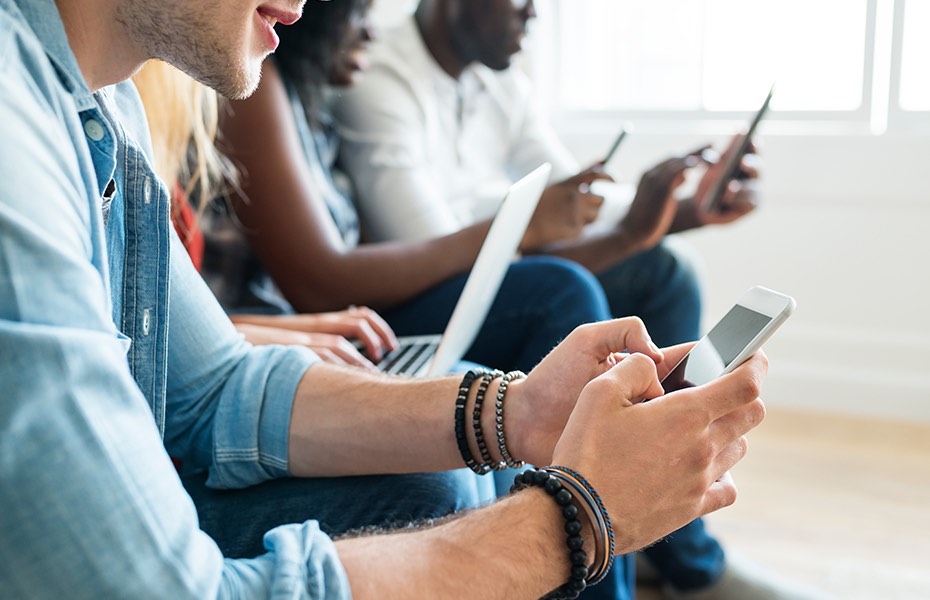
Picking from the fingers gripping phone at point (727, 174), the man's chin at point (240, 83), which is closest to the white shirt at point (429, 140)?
the fingers gripping phone at point (727, 174)

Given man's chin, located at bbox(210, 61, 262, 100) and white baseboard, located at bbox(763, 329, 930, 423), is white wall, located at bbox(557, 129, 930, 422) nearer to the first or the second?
white baseboard, located at bbox(763, 329, 930, 423)

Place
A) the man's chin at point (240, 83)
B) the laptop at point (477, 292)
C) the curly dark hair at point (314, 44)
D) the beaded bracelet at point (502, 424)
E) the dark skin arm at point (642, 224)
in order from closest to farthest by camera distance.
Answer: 1. the man's chin at point (240, 83)
2. the beaded bracelet at point (502, 424)
3. the laptop at point (477, 292)
4. the curly dark hair at point (314, 44)
5. the dark skin arm at point (642, 224)

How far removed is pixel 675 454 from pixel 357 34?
1.03 m

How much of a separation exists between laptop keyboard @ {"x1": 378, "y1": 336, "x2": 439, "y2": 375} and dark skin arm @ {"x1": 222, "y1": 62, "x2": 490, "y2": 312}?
0.37ft

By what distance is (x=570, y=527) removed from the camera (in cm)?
63

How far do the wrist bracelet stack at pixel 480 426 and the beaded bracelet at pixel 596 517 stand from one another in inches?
7.0

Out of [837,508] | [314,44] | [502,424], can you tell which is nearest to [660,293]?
[837,508]

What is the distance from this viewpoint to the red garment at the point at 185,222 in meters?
1.16

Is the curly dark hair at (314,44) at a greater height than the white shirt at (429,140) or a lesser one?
greater

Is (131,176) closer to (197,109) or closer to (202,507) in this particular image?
(202,507)

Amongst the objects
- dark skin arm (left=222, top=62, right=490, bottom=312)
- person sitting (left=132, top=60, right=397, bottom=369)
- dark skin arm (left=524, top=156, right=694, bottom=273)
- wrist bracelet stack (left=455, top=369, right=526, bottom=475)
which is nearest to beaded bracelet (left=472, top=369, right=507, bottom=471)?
wrist bracelet stack (left=455, top=369, right=526, bottom=475)

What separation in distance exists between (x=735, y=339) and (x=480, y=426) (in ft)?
0.77

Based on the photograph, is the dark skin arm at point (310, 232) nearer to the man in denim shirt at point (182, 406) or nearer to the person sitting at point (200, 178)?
the person sitting at point (200, 178)

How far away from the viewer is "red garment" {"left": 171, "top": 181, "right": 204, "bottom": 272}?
1.16m
